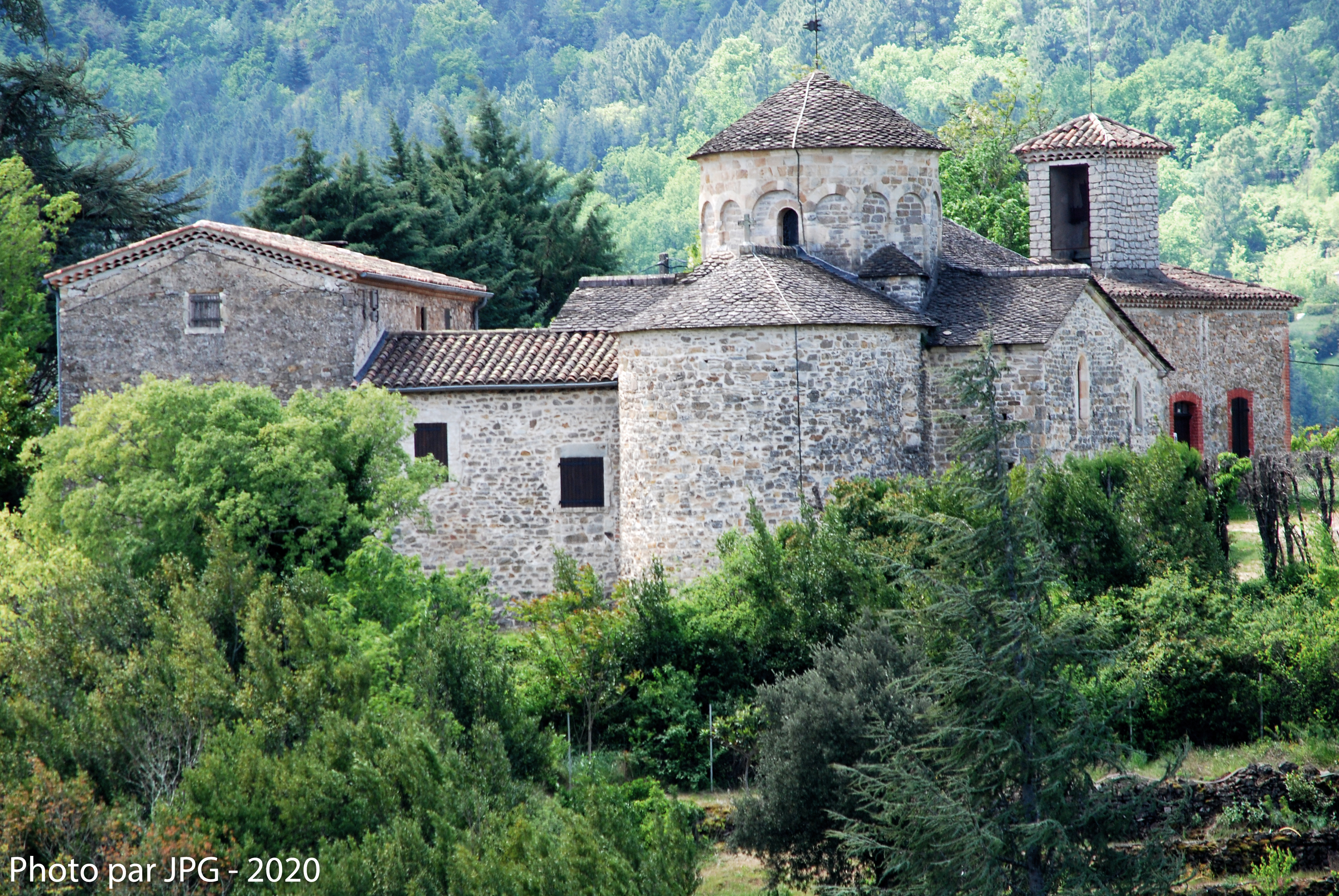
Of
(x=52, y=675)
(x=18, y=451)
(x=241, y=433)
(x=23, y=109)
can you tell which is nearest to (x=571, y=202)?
(x=23, y=109)

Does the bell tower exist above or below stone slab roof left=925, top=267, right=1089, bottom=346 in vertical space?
above

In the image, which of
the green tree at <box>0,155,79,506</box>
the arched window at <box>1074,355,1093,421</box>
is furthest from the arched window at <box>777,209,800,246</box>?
the green tree at <box>0,155,79,506</box>

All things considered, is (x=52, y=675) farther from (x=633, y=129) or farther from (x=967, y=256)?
(x=633, y=129)

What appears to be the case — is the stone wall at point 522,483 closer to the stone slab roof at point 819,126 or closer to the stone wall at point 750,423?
the stone wall at point 750,423

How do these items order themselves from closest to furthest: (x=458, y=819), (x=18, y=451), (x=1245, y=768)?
(x=458, y=819)
(x=1245, y=768)
(x=18, y=451)

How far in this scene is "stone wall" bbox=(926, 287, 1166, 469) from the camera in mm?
25125

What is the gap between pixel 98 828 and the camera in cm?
1797

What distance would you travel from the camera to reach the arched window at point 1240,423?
34.7m

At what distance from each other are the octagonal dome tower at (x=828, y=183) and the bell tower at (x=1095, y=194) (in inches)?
353

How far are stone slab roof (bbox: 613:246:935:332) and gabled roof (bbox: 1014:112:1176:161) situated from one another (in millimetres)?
11752

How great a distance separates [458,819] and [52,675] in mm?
7700

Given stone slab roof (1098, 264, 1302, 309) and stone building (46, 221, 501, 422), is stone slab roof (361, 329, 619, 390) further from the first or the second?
stone slab roof (1098, 264, 1302, 309)

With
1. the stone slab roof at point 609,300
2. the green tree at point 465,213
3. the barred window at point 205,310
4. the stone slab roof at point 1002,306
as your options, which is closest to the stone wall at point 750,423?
the stone slab roof at point 1002,306

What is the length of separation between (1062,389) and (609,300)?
8.77 meters
